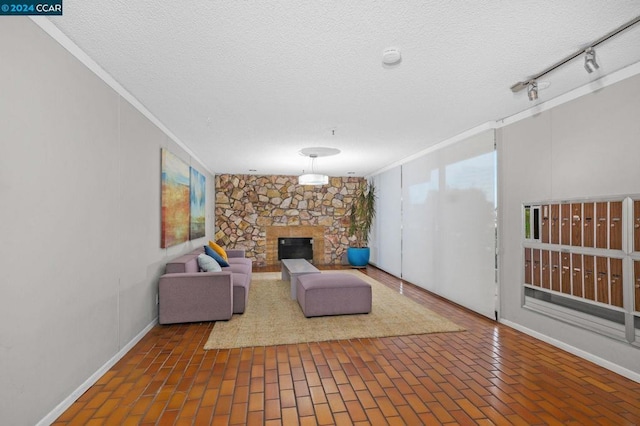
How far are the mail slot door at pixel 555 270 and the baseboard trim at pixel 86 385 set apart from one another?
4034 millimetres

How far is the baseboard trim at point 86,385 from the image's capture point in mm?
1866

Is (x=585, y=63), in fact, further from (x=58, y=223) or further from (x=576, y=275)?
(x=58, y=223)

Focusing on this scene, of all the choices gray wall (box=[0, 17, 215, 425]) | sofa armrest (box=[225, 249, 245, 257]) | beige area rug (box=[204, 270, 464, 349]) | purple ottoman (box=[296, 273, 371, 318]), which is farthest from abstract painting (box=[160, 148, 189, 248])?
purple ottoman (box=[296, 273, 371, 318])

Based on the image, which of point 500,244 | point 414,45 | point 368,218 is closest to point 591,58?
point 414,45

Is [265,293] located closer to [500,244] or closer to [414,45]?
[500,244]

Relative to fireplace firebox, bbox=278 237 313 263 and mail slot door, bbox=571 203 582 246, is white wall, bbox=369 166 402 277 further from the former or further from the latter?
mail slot door, bbox=571 203 582 246

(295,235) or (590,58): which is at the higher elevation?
(590,58)

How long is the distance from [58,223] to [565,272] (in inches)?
160

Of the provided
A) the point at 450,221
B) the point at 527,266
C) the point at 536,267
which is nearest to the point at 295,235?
the point at 450,221

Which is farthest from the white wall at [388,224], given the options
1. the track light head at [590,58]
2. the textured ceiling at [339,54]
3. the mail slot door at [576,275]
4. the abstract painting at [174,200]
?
the track light head at [590,58]

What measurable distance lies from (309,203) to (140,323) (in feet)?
18.4

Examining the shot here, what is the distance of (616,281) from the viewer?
8.30 feet

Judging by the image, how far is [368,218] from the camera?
7777 mm

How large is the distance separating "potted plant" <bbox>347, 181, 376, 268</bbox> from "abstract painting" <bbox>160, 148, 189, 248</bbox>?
13.3 feet
